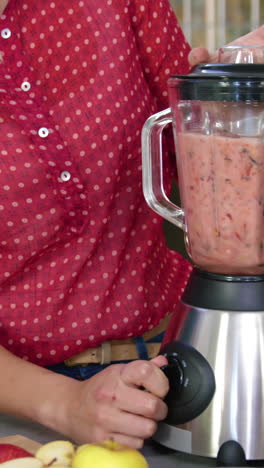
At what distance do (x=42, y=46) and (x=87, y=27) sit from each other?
0.20ft

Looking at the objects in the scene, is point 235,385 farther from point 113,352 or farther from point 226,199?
point 113,352

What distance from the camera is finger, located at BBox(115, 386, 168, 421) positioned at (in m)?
0.81

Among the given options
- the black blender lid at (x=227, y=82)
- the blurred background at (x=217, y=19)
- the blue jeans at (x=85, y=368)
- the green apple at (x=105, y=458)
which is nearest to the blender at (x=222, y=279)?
the black blender lid at (x=227, y=82)

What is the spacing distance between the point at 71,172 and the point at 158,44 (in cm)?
23

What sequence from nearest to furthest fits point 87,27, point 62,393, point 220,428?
point 220,428
point 62,393
point 87,27

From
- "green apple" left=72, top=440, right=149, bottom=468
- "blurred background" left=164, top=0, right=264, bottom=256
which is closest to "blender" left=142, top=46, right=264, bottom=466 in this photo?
"green apple" left=72, top=440, right=149, bottom=468

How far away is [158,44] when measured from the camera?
1.11 meters

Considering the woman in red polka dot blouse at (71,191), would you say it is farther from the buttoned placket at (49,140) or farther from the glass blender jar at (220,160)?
the glass blender jar at (220,160)

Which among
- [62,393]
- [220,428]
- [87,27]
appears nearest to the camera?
[220,428]

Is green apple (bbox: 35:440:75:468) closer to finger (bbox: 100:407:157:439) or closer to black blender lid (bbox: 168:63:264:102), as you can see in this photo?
finger (bbox: 100:407:157:439)

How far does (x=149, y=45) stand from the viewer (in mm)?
1103

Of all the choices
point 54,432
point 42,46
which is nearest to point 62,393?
point 54,432

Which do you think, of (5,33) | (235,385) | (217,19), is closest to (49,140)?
(5,33)

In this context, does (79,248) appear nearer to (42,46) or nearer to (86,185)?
(86,185)
